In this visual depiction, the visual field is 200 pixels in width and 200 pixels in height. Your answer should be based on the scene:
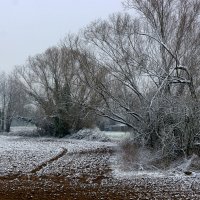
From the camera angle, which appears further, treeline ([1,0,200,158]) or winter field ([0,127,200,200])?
treeline ([1,0,200,158])

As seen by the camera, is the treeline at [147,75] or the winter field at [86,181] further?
the treeline at [147,75]

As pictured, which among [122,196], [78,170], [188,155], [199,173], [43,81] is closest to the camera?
[122,196]

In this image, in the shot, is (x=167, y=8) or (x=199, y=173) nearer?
(x=199, y=173)

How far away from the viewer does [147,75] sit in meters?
20.7

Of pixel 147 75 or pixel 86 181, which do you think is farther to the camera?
pixel 147 75

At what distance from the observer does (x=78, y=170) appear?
46.2 feet

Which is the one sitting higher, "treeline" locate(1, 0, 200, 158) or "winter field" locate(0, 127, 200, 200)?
"treeline" locate(1, 0, 200, 158)

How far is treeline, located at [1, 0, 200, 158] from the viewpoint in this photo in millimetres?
15547

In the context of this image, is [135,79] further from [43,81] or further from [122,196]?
[43,81]

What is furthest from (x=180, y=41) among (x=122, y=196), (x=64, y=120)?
(x=64, y=120)

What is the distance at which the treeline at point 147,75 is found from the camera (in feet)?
51.0

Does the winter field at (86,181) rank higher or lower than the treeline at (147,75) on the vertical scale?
lower

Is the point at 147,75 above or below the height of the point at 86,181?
above

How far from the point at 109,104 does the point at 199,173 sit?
14.6 metres
